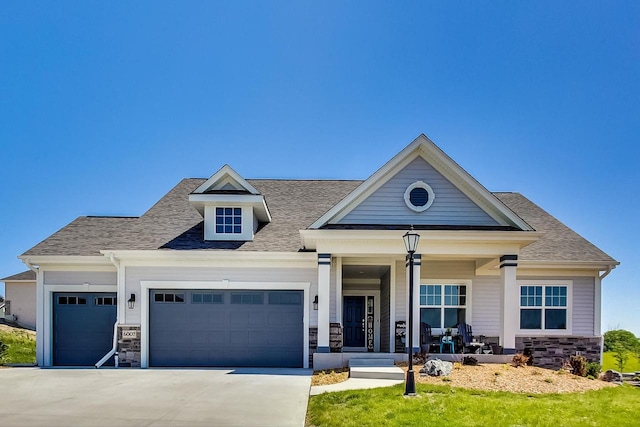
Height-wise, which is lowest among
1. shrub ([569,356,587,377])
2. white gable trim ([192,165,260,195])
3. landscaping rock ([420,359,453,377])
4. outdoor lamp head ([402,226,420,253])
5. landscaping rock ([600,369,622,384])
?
landscaping rock ([600,369,622,384])

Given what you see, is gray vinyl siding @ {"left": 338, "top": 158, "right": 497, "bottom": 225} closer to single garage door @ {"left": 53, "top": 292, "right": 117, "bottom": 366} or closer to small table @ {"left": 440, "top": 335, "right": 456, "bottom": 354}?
small table @ {"left": 440, "top": 335, "right": 456, "bottom": 354}

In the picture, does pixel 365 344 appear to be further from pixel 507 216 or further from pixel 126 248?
pixel 126 248

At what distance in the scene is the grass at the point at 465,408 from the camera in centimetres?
779

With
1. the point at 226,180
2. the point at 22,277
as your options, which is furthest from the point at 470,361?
the point at 22,277

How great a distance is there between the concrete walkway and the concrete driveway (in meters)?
0.33

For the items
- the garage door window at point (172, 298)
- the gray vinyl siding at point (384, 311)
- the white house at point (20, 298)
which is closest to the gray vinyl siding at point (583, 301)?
the gray vinyl siding at point (384, 311)

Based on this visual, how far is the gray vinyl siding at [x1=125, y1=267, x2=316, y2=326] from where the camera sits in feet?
49.5

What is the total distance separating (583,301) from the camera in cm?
1628

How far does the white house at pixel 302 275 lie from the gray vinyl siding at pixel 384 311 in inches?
4.0

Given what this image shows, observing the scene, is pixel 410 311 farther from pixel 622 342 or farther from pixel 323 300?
pixel 622 342

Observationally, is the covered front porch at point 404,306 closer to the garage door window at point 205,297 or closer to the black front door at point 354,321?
the black front door at point 354,321

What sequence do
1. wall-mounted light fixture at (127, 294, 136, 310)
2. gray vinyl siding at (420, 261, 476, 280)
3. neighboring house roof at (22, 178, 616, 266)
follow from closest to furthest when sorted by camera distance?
wall-mounted light fixture at (127, 294, 136, 310), neighboring house roof at (22, 178, 616, 266), gray vinyl siding at (420, 261, 476, 280)

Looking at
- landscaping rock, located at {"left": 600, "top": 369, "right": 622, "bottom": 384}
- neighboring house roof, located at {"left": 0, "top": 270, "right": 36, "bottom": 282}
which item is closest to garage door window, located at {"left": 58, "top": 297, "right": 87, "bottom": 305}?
landscaping rock, located at {"left": 600, "top": 369, "right": 622, "bottom": 384}

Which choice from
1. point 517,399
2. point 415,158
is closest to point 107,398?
point 517,399
